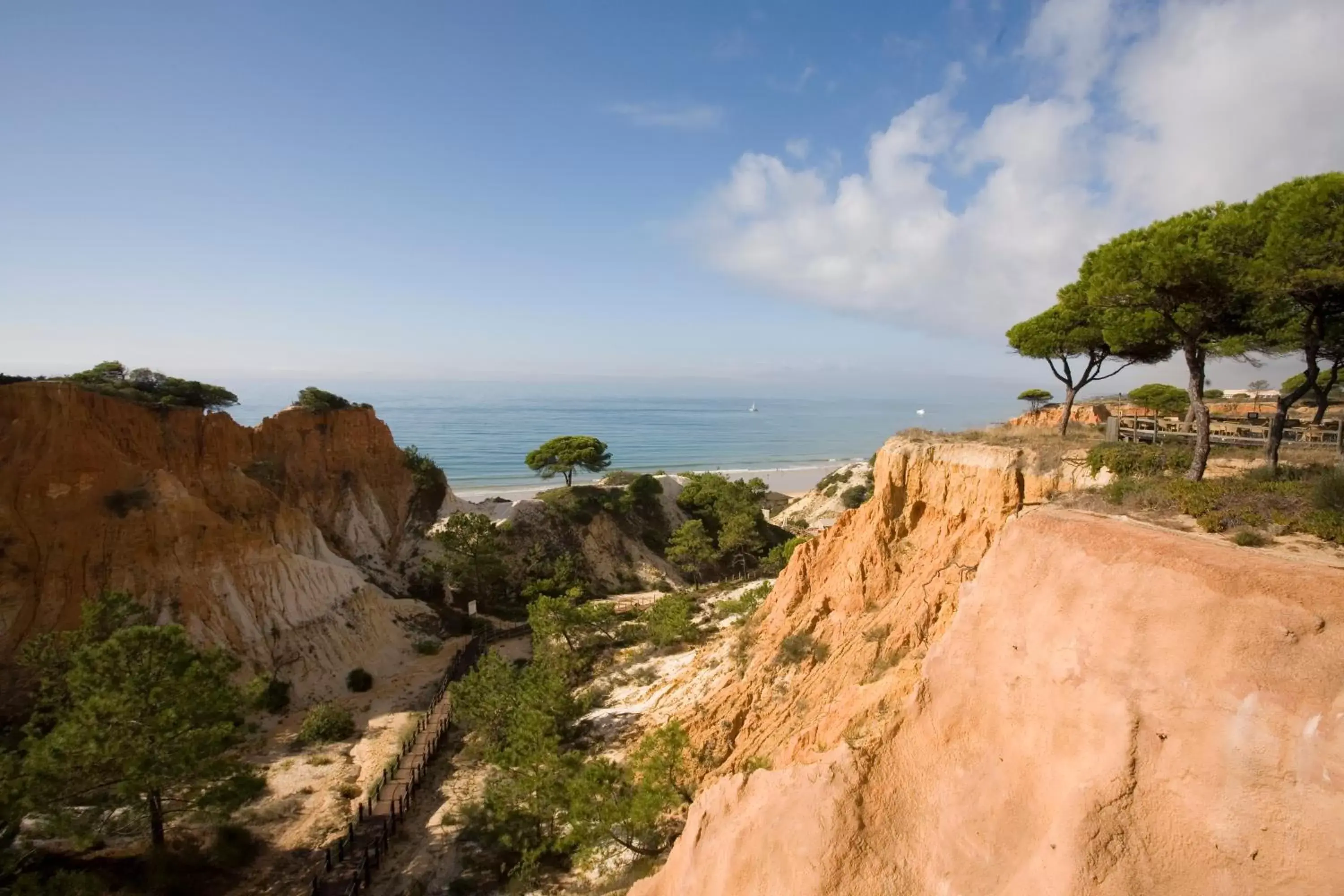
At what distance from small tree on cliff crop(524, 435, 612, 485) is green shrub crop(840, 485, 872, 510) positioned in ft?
76.4

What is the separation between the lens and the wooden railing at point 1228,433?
13789 millimetres

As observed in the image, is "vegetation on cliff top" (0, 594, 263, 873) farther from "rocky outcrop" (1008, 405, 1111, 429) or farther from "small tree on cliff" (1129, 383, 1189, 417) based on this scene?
"small tree on cliff" (1129, 383, 1189, 417)

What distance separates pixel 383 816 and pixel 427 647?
1399 centimetres

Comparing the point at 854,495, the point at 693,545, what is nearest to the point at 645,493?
the point at 693,545

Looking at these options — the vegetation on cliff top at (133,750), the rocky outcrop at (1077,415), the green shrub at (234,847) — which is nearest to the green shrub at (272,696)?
the green shrub at (234,847)

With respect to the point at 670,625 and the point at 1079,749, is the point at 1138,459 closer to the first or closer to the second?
the point at 1079,749

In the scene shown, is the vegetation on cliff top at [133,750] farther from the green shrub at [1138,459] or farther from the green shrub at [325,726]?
the green shrub at [1138,459]

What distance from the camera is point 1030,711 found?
8.04 metres

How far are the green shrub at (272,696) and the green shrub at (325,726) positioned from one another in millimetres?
1694

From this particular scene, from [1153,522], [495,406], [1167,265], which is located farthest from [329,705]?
[495,406]

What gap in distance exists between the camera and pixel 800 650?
55.5 ft

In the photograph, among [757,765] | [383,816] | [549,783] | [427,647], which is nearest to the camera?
[757,765]

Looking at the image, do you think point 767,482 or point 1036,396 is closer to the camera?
point 1036,396

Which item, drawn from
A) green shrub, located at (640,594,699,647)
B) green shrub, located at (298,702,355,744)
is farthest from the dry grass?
green shrub, located at (298,702,355,744)
